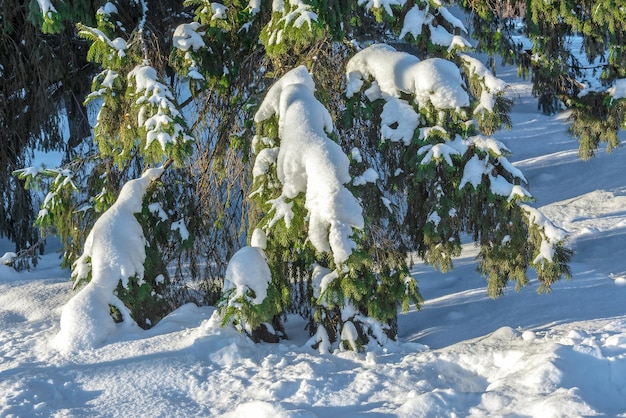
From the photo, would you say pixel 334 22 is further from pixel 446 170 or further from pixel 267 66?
pixel 446 170

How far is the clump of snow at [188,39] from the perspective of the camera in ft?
16.1

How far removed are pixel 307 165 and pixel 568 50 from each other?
5.69 m

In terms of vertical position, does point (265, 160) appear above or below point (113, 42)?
below

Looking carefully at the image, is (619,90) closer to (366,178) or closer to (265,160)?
(366,178)

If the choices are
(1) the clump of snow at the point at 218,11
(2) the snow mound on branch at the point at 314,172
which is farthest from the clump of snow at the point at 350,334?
(1) the clump of snow at the point at 218,11

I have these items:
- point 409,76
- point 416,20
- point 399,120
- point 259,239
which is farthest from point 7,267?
point 416,20

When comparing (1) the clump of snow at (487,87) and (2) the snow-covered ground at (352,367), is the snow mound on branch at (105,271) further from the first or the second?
(1) the clump of snow at (487,87)

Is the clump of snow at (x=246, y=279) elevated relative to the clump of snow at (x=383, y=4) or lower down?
lower down

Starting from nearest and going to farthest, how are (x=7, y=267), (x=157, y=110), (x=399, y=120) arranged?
1. (x=399, y=120)
2. (x=157, y=110)
3. (x=7, y=267)

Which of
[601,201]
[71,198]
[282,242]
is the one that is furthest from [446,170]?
[601,201]

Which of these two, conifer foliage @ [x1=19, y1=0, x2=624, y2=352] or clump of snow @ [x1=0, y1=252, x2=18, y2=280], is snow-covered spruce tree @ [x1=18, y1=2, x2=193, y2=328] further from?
clump of snow @ [x1=0, y1=252, x2=18, y2=280]

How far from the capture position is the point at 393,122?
4.46 metres

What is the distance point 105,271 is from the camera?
4.54 meters

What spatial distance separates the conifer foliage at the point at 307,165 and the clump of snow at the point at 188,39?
0.02m
